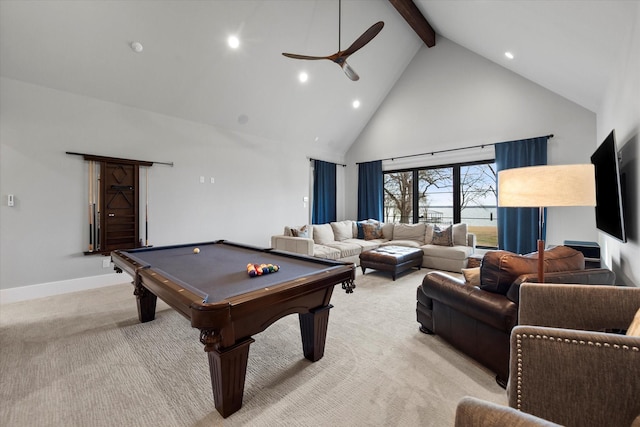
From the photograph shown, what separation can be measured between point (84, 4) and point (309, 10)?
272 centimetres

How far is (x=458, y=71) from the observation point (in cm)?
566

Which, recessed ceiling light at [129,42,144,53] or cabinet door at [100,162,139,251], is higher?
recessed ceiling light at [129,42,144,53]

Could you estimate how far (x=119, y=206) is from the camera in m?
4.05

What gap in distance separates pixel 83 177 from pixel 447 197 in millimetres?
6552

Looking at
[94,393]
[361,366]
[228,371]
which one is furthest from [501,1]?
[94,393]

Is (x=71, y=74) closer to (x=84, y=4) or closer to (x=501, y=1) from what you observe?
(x=84, y=4)

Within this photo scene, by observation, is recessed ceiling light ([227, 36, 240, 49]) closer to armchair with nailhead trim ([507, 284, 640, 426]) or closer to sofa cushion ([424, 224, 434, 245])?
armchair with nailhead trim ([507, 284, 640, 426])

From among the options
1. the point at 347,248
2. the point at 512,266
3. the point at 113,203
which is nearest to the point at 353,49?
the point at 512,266

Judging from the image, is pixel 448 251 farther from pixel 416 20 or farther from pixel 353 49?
pixel 416 20

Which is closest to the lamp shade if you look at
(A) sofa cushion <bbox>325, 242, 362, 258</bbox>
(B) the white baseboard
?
(A) sofa cushion <bbox>325, 242, 362, 258</bbox>

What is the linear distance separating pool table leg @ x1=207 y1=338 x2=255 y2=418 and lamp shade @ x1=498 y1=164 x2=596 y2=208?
191cm

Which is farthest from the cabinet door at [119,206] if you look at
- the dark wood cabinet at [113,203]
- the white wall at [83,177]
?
the white wall at [83,177]

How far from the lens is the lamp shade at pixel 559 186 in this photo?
1.68m

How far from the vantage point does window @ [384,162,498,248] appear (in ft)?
18.3
